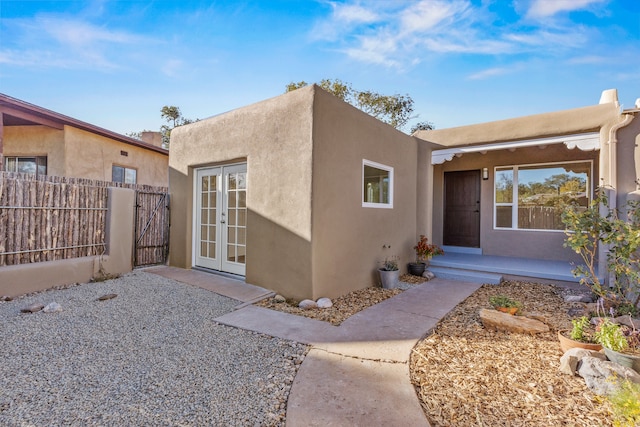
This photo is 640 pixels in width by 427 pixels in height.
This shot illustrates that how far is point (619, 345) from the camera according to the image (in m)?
2.70

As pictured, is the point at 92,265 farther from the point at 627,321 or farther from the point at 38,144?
the point at 627,321

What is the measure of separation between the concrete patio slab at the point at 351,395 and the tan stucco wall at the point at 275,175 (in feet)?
6.38

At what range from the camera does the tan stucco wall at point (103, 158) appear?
29.7 feet

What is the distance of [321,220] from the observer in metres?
4.75

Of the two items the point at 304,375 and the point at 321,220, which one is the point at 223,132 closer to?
the point at 321,220

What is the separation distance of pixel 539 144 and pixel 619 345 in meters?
4.57

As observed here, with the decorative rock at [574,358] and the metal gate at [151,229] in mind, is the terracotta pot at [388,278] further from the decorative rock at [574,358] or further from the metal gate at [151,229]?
the metal gate at [151,229]

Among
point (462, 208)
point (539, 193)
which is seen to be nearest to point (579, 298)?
point (539, 193)

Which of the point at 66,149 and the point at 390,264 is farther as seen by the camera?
the point at 66,149

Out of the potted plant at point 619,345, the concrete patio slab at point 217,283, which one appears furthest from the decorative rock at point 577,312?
the concrete patio slab at point 217,283

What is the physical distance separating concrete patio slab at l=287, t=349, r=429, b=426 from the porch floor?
4511mm

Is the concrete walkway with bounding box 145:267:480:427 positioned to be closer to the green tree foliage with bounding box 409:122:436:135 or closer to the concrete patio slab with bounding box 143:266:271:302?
the concrete patio slab with bounding box 143:266:271:302

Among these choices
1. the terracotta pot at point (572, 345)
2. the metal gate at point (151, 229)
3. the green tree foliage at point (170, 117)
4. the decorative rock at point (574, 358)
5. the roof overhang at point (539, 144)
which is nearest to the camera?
the decorative rock at point (574, 358)

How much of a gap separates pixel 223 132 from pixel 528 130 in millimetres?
6010
